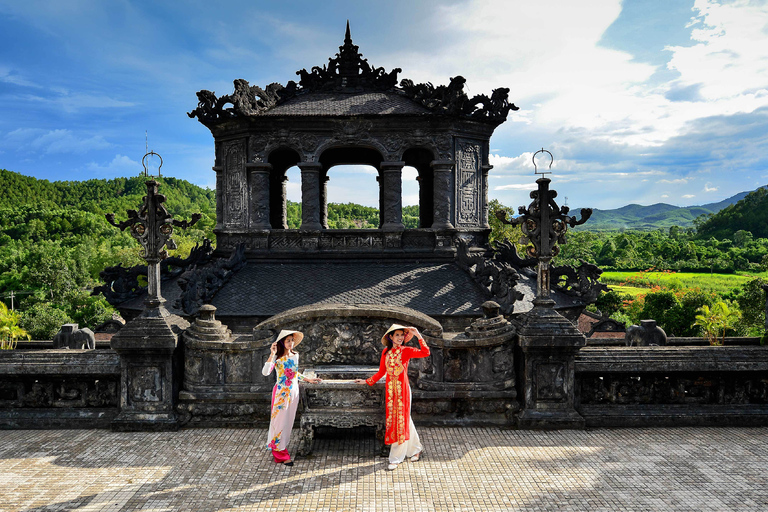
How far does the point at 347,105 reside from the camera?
1527 cm

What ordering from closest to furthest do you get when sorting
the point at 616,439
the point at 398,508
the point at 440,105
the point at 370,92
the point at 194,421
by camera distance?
the point at 398,508 < the point at 616,439 < the point at 194,421 < the point at 440,105 < the point at 370,92

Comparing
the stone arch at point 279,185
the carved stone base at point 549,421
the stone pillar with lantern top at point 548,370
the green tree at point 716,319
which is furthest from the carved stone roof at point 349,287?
the green tree at point 716,319

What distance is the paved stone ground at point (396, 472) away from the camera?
232 inches

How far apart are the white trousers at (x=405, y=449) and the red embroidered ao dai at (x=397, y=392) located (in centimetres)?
9

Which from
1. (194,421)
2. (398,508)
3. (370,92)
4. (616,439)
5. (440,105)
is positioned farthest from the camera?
(370,92)

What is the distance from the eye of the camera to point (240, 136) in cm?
1509

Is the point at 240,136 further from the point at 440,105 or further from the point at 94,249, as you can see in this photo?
the point at 94,249

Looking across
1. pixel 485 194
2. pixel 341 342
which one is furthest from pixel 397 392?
pixel 485 194

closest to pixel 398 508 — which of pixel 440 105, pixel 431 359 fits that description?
pixel 431 359

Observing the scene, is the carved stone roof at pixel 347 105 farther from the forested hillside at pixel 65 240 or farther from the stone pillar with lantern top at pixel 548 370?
the stone pillar with lantern top at pixel 548 370

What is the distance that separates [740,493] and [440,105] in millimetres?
11814

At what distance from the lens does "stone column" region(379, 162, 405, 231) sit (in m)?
15.0

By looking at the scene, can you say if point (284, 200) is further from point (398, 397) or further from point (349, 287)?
point (398, 397)

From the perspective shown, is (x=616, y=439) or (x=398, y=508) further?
(x=616, y=439)
